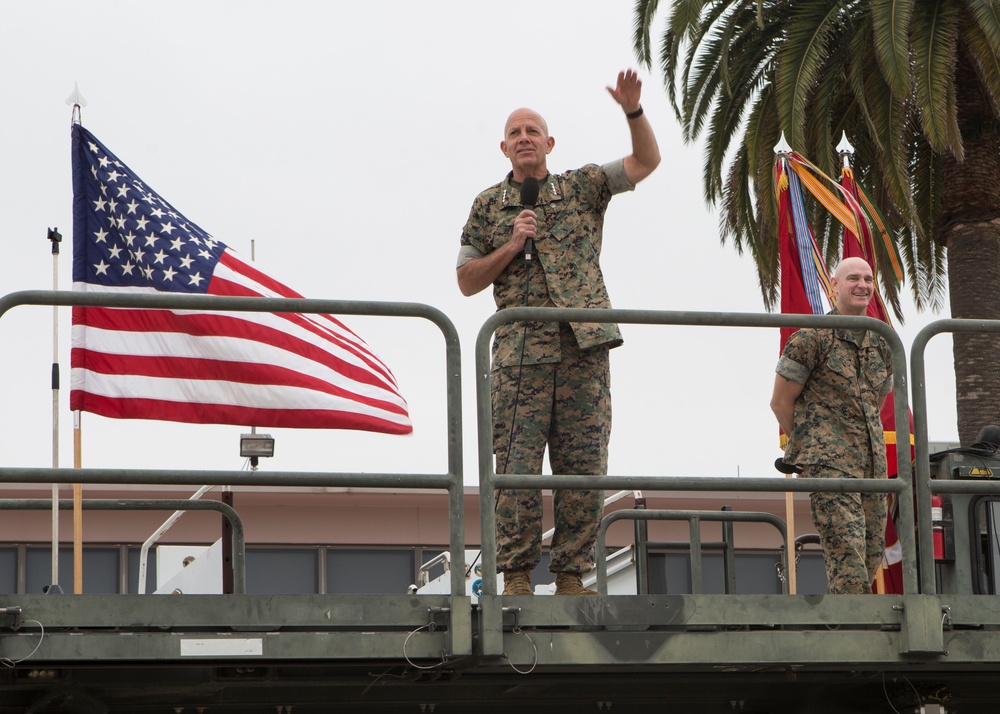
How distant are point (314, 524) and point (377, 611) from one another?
18.5 metres

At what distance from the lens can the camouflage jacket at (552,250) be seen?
20.0 ft

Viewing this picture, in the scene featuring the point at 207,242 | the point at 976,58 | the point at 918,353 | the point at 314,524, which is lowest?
the point at 314,524

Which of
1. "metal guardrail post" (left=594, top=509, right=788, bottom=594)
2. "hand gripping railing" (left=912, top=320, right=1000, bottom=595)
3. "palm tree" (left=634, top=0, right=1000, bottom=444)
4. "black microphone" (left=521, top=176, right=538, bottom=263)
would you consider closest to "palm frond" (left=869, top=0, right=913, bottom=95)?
"palm tree" (left=634, top=0, right=1000, bottom=444)

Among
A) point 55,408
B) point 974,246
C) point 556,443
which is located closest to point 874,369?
point 556,443

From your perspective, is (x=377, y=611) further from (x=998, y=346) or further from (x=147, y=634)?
(x=998, y=346)

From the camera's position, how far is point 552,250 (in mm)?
6270

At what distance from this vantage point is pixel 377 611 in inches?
215

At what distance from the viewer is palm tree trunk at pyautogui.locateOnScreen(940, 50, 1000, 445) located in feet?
50.9

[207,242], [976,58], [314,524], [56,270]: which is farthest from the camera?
[314,524]

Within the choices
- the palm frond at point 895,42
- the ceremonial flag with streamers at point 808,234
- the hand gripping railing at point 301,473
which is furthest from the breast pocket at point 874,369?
the palm frond at point 895,42

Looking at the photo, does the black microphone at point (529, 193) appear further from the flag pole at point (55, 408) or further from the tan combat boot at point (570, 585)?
the flag pole at point (55, 408)

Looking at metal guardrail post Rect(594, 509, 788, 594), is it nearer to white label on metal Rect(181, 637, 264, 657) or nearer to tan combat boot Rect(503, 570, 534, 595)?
tan combat boot Rect(503, 570, 534, 595)

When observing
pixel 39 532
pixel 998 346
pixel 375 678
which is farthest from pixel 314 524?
pixel 375 678

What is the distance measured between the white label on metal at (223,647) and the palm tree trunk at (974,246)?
11.5m
